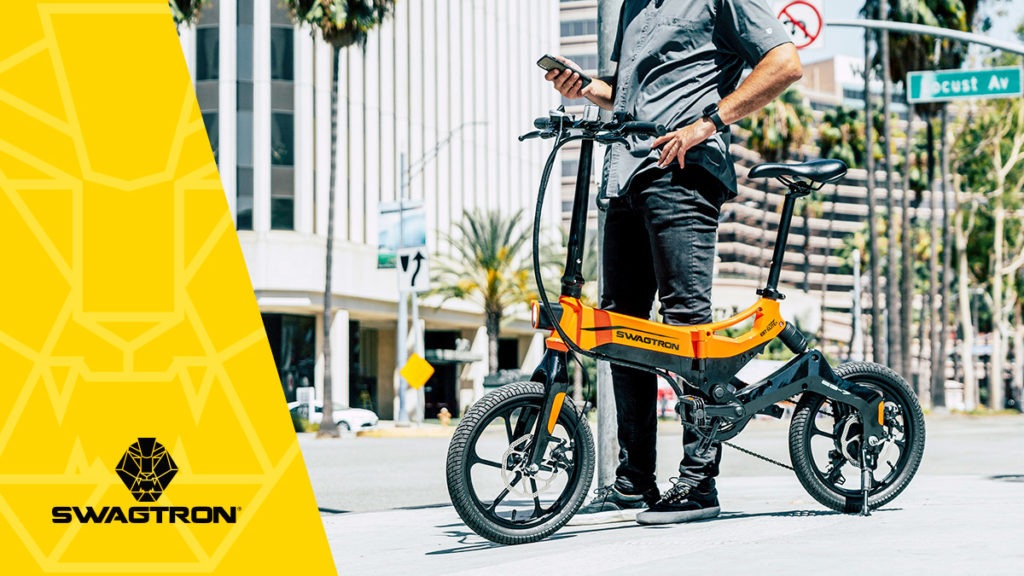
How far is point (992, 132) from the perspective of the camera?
52344mm

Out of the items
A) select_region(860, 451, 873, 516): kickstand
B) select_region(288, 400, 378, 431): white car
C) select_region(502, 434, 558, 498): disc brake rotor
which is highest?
select_region(502, 434, 558, 498): disc brake rotor

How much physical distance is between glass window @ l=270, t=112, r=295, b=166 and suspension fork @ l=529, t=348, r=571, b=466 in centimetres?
3919

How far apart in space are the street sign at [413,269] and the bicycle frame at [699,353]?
23.9 metres

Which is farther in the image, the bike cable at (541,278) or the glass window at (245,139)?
the glass window at (245,139)

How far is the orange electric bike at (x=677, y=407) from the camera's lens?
4.31 metres

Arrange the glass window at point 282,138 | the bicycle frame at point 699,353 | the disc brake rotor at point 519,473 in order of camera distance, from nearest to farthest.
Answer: the disc brake rotor at point 519,473
the bicycle frame at point 699,353
the glass window at point 282,138

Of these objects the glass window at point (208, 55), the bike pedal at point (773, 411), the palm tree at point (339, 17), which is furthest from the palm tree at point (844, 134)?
the bike pedal at point (773, 411)

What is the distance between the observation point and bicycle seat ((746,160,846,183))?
4691mm

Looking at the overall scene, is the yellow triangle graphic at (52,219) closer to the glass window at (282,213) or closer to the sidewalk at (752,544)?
the sidewalk at (752,544)

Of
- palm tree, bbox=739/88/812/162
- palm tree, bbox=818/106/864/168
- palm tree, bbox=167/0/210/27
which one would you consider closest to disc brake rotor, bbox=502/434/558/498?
palm tree, bbox=167/0/210/27

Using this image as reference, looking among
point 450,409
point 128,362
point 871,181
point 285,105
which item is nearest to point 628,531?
point 128,362

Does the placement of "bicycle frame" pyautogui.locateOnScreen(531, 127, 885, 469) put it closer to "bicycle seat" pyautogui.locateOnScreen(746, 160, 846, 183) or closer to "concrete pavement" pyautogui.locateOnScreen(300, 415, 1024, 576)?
"bicycle seat" pyautogui.locateOnScreen(746, 160, 846, 183)

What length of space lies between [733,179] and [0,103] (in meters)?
3.02

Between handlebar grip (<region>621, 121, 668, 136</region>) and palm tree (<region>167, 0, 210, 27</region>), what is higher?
palm tree (<region>167, 0, 210, 27</region>)
